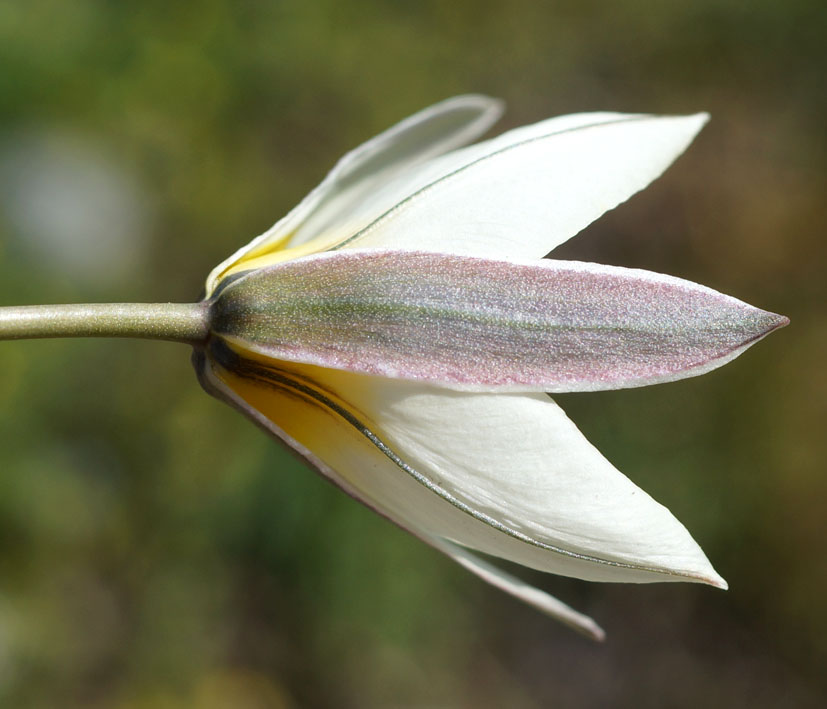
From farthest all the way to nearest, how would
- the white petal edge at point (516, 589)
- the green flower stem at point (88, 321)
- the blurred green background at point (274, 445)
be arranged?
the blurred green background at point (274, 445) → the white petal edge at point (516, 589) → the green flower stem at point (88, 321)

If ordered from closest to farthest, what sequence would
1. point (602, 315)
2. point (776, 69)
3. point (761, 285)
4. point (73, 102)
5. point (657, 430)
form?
point (602, 315), point (73, 102), point (657, 430), point (761, 285), point (776, 69)

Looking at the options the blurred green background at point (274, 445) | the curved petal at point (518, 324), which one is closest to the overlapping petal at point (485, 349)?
the curved petal at point (518, 324)

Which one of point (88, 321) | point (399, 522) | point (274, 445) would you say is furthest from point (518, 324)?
point (274, 445)

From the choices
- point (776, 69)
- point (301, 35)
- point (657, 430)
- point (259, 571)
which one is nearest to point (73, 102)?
point (301, 35)

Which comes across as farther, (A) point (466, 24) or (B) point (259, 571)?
(A) point (466, 24)

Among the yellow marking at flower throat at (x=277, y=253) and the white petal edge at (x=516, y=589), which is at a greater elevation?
the yellow marking at flower throat at (x=277, y=253)

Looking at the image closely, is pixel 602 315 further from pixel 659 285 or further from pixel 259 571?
pixel 259 571

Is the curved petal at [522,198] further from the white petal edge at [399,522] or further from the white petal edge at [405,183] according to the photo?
the white petal edge at [399,522]

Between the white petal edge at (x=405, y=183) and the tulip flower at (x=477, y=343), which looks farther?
the white petal edge at (x=405, y=183)
